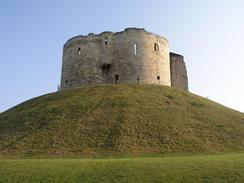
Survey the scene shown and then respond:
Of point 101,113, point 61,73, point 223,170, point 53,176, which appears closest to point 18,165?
point 53,176

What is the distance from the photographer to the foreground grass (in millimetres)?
14555

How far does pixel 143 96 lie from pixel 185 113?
4.37 meters

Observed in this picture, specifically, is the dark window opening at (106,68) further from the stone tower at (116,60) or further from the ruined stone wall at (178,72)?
the ruined stone wall at (178,72)

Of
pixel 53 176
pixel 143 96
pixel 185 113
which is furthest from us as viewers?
pixel 143 96

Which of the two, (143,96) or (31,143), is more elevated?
(143,96)

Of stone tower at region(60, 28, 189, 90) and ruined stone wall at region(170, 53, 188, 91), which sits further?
ruined stone wall at region(170, 53, 188, 91)

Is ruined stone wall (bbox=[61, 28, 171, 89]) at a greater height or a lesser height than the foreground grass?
greater

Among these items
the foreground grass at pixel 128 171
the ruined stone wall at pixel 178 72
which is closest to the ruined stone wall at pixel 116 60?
the ruined stone wall at pixel 178 72

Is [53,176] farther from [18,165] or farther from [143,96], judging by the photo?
[143,96]

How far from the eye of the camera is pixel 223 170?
15273 mm

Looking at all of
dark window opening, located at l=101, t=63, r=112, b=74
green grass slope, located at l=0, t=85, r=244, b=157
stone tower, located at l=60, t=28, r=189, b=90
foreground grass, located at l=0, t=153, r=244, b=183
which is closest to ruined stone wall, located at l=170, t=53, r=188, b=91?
stone tower, located at l=60, t=28, r=189, b=90

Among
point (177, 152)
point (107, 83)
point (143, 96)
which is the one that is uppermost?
point (107, 83)

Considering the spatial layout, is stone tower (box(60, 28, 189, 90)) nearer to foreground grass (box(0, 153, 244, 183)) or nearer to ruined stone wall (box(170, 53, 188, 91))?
ruined stone wall (box(170, 53, 188, 91))

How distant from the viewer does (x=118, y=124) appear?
2628cm
